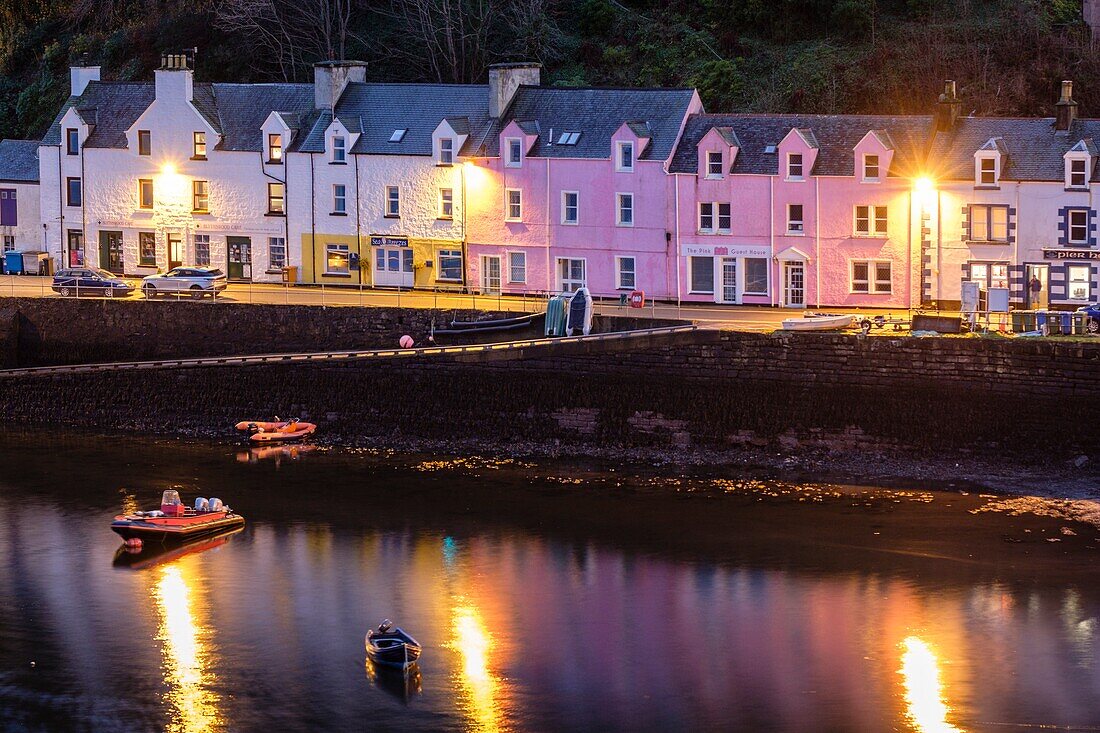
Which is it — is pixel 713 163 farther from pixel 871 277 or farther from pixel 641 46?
pixel 641 46

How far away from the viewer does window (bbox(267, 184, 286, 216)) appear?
63.7 m

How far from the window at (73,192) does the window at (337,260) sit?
399 inches

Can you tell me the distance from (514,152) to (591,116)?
9.04 feet

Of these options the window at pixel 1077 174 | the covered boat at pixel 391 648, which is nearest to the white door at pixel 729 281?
the window at pixel 1077 174

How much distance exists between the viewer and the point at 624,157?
58.2m

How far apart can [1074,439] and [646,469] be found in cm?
1068

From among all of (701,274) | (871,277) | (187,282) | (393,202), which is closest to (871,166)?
(871,277)

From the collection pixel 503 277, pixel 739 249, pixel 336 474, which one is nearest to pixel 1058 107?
pixel 739 249

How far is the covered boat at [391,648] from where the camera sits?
33.2 m

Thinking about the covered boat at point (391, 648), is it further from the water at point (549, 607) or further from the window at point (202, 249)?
the window at point (202, 249)

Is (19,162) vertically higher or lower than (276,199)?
higher

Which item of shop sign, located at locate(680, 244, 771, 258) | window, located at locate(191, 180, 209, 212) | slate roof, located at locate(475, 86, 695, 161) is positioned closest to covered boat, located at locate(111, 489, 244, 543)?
shop sign, located at locate(680, 244, 771, 258)

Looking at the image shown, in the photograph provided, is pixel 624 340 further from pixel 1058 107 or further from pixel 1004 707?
pixel 1004 707

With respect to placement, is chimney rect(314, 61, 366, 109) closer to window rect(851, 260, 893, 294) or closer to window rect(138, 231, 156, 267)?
window rect(138, 231, 156, 267)
